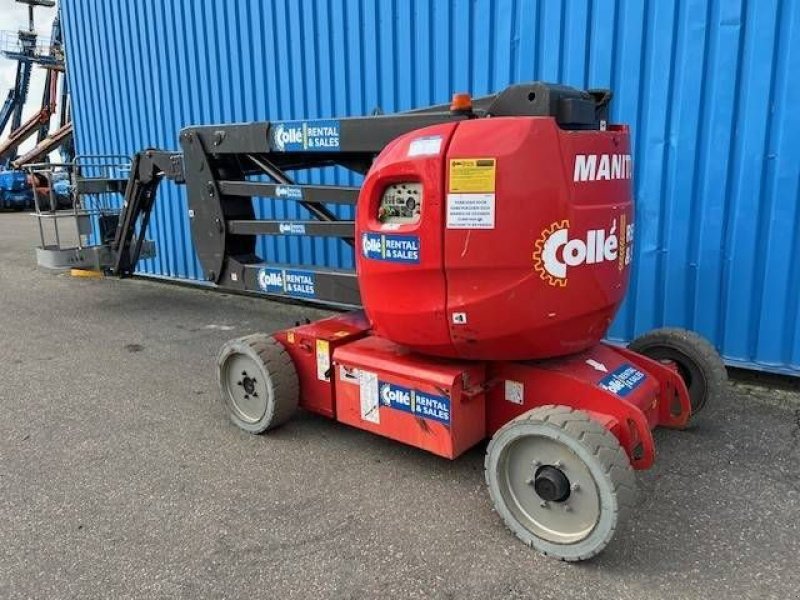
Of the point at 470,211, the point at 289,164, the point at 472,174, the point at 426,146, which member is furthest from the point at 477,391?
the point at 289,164

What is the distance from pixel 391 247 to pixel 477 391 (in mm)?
849

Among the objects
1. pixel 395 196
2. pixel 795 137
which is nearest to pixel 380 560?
pixel 395 196

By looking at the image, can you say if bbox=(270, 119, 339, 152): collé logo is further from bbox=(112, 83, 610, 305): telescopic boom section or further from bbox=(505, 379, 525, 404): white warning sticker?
bbox=(505, 379, 525, 404): white warning sticker

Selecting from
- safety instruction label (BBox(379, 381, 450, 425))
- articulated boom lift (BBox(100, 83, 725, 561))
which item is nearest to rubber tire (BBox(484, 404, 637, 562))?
articulated boom lift (BBox(100, 83, 725, 561))

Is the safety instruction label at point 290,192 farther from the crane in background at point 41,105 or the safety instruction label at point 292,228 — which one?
the crane in background at point 41,105

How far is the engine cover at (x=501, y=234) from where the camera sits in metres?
2.89

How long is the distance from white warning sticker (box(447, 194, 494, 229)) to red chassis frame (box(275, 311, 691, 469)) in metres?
0.77

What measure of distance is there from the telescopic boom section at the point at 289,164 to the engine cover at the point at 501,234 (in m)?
0.20

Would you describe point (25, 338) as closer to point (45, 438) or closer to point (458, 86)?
point (45, 438)

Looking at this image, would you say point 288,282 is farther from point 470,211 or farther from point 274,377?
point 470,211

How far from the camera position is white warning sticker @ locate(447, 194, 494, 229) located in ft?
9.60

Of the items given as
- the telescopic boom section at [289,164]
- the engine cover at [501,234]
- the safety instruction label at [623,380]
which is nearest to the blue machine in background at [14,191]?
the telescopic boom section at [289,164]

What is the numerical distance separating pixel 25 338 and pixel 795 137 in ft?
22.4

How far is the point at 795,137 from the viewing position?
4422 millimetres
